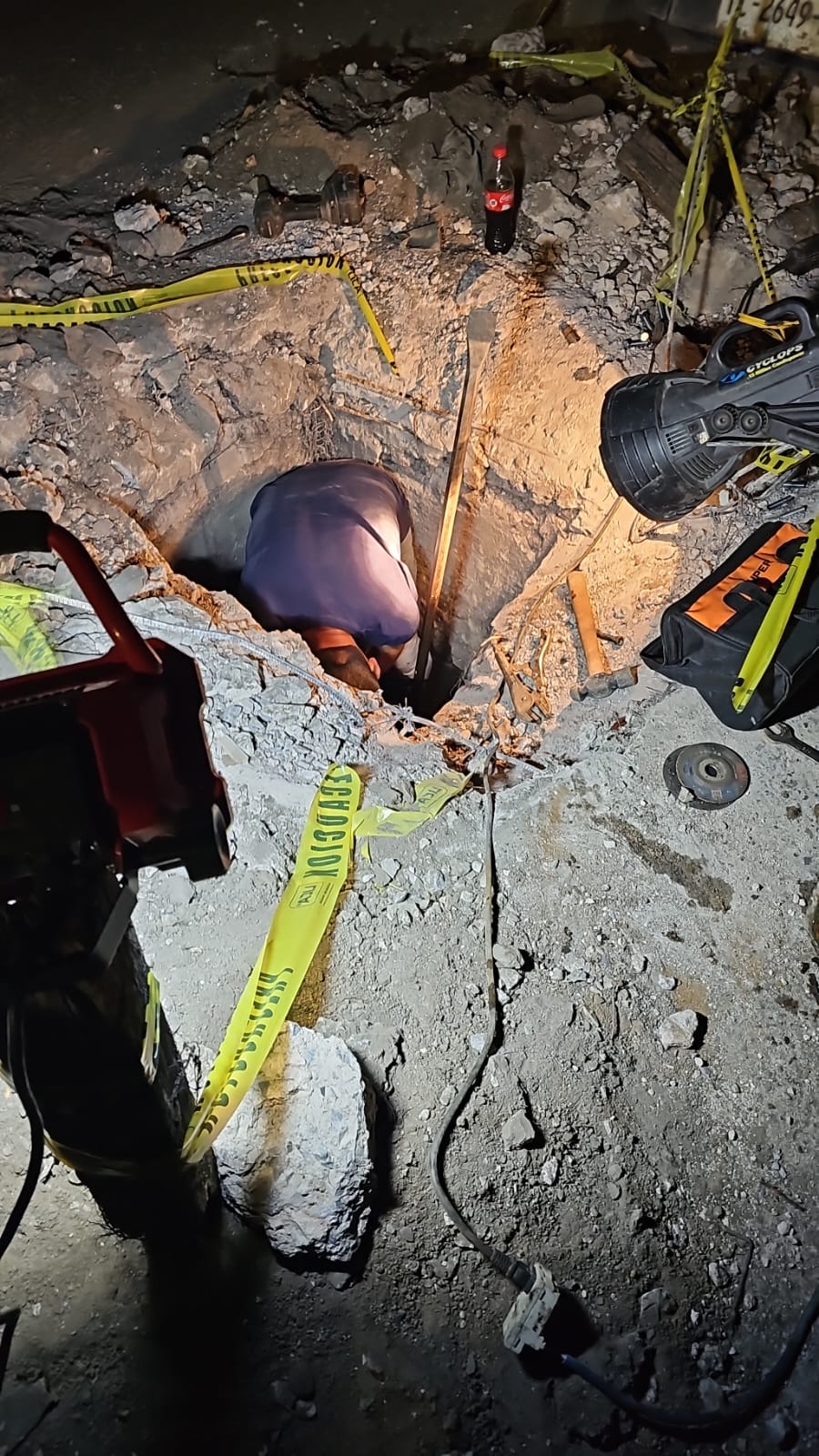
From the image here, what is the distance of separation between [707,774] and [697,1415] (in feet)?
5.96

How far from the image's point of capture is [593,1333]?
219 centimetres

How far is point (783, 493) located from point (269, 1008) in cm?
289

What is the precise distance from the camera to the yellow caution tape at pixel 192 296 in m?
3.91

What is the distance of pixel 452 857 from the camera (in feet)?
9.69

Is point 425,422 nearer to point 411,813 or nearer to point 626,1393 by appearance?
point 411,813

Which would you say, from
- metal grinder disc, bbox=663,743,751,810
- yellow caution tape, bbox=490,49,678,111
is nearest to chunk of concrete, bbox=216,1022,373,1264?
metal grinder disc, bbox=663,743,751,810

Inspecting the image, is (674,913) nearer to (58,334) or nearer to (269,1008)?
(269,1008)

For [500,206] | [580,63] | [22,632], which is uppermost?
[580,63]

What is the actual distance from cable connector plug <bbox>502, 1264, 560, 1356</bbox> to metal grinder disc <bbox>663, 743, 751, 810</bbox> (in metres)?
1.57

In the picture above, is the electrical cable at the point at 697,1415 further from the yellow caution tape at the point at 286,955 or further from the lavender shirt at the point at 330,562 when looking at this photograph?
the lavender shirt at the point at 330,562

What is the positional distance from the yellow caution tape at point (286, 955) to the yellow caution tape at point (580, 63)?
177 inches

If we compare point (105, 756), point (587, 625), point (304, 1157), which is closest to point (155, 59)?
point (587, 625)

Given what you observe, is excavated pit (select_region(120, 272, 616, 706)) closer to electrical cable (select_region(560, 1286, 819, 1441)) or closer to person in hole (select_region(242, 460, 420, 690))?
person in hole (select_region(242, 460, 420, 690))

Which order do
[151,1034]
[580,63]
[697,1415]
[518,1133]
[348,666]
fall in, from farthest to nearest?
[580,63], [348,666], [518,1133], [697,1415], [151,1034]
